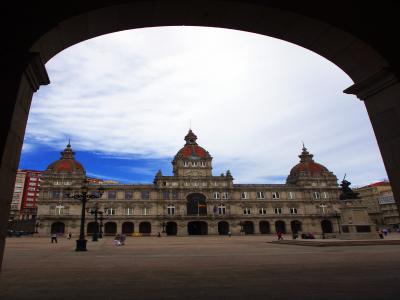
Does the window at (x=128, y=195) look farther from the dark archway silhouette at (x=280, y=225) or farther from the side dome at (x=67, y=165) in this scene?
the dark archway silhouette at (x=280, y=225)

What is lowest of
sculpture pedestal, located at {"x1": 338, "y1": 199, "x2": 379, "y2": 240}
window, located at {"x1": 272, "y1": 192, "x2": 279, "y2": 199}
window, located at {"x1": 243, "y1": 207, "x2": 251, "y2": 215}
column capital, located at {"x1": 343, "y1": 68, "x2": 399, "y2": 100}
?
sculpture pedestal, located at {"x1": 338, "y1": 199, "x2": 379, "y2": 240}

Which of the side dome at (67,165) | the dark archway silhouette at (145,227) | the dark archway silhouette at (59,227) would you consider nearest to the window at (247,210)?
the dark archway silhouette at (145,227)

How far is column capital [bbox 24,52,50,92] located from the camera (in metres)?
5.10

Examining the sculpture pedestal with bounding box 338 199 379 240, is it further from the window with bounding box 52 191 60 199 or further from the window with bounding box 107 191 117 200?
the window with bounding box 52 191 60 199

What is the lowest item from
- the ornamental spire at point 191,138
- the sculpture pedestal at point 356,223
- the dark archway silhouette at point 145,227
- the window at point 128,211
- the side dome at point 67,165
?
the sculpture pedestal at point 356,223

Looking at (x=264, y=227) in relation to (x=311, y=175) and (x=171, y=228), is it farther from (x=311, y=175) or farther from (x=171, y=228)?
(x=171, y=228)

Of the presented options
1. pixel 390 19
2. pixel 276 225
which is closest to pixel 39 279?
pixel 390 19

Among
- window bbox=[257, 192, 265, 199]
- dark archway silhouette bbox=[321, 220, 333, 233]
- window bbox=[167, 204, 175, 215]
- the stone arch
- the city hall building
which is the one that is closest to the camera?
the stone arch

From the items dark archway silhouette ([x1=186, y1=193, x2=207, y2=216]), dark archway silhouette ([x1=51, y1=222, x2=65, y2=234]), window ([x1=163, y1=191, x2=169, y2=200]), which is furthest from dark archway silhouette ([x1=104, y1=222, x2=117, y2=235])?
dark archway silhouette ([x1=186, y1=193, x2=207, y2=216])

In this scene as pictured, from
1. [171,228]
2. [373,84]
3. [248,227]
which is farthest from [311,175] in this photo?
[373,84]

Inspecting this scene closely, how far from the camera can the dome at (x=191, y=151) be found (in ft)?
242

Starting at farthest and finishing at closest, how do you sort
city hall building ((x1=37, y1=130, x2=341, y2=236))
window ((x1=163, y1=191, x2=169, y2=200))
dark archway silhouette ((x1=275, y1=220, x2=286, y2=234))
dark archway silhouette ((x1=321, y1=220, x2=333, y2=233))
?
dark archway silhouette ((x1=321, y1=220, x2=333, y2=233))
dark archway silhouette ((x1=275, y1=220, x2=286, y2=234))
window ((x1=163, y1=191, x2=169, y2=200))
city hall building ((x1=37, y1=130, x2=341, y2=236))

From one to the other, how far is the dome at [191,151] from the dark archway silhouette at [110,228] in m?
21.0

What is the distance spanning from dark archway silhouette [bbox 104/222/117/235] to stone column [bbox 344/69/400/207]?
67.3 metres
